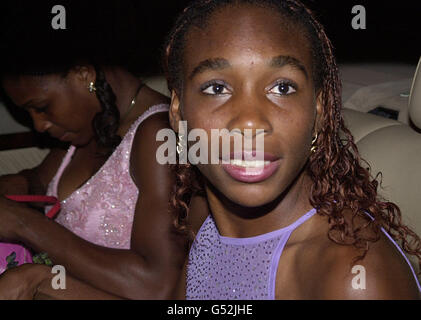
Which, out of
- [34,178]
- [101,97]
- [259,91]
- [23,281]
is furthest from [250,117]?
[34,178]

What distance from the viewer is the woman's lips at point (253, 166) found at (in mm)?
1094

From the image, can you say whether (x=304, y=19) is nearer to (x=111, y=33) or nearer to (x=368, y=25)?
(x=111, y=33)

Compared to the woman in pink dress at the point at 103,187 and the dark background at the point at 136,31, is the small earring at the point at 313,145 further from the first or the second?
the woman in pink dress at the point at 103,187

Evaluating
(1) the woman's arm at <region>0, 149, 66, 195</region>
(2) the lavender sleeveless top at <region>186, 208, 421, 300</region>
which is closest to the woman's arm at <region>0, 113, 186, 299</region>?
(2) the lavender sleeveless top at <region>186, 208, 421, 300</region>

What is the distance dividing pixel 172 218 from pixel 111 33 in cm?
76

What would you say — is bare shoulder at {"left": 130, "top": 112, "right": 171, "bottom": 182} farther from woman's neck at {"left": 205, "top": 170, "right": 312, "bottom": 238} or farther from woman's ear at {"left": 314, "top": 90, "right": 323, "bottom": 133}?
woman's ear at {"left": 314, "top": 90, "right": 323, "bottom": 133}

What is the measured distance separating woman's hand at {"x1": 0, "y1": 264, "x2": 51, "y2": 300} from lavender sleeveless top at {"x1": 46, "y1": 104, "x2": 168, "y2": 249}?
1.52 feet

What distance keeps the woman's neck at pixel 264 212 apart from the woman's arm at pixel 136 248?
1.35ft

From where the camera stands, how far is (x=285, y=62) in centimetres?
113

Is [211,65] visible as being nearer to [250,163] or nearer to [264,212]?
[250,163]

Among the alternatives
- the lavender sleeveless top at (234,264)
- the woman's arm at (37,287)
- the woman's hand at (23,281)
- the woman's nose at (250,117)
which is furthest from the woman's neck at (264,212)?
the woman's hand at (23,281)

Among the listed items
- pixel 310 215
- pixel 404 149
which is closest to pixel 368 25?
pixel 404 149

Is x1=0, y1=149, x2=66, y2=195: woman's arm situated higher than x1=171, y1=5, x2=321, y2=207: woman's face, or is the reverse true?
x1=171, y1=5, x2=321, y2=207: woman's face

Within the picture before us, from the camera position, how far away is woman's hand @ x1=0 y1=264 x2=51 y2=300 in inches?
57.4
